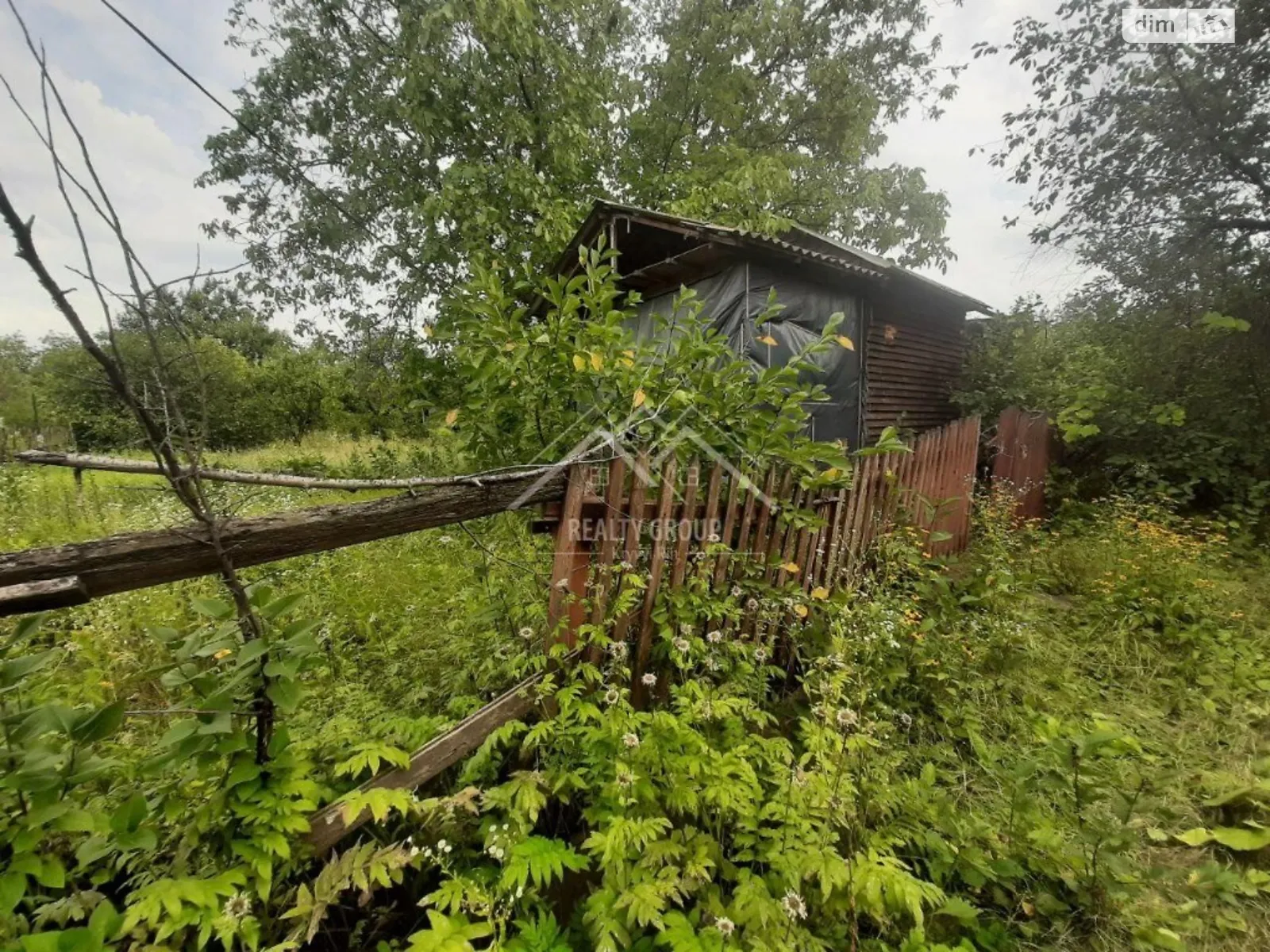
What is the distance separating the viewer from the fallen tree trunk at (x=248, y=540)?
98cm

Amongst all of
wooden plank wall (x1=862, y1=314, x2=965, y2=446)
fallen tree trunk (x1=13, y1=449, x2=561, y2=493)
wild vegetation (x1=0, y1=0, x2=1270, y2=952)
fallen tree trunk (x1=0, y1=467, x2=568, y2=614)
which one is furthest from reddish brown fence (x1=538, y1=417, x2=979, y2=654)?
wooden plank wall (x1=862, y1=314, x2=965, y2=446)

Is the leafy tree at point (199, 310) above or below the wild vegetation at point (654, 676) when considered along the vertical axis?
above

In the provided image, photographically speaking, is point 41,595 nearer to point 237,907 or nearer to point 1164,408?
point 237,907

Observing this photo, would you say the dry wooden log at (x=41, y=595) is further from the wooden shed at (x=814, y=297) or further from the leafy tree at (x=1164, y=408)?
the leafy tree at (x=1164, y=408)

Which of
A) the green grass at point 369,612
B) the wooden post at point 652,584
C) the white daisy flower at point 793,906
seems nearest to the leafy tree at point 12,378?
the green grass at point 369,612

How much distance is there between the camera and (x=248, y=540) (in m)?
1.22

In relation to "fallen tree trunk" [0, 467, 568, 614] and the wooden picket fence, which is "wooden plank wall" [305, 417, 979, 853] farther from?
Answer: "fallen tree trunk" [0, 467, 568, 614]

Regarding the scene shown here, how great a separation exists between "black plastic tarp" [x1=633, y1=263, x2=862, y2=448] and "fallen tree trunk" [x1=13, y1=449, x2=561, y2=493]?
409 cm

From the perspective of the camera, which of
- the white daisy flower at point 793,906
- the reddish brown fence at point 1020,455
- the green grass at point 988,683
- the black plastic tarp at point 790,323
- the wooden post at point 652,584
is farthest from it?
the reddish brown fence at point 1020,455

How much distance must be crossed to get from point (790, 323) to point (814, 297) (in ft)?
2.29

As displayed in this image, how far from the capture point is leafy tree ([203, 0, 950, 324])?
680cm

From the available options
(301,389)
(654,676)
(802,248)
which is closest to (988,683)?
(654,676)

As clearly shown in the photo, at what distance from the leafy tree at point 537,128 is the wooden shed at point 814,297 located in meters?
1.47

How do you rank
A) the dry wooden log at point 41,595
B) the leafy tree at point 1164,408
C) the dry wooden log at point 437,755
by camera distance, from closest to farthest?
1. the dry wooden log at point 41,595
2. the dry wooden log at point 437,755
3. the leafy tree at point 1164,408
